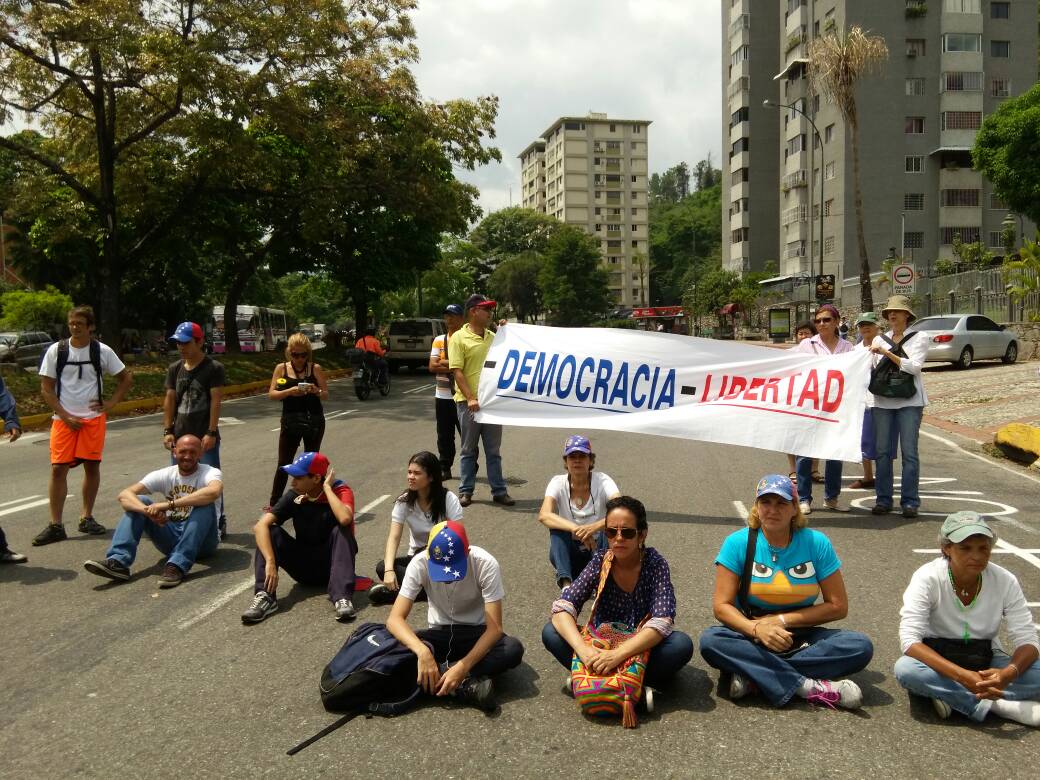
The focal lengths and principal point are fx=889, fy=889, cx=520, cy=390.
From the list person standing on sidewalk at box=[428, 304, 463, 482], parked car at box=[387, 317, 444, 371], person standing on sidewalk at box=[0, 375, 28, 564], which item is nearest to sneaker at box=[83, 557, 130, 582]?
person standing on sidewalk at box=[0, 375, 28, 564]

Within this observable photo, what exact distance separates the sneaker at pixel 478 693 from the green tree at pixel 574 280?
296ft

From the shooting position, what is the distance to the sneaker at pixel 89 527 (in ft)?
25.6

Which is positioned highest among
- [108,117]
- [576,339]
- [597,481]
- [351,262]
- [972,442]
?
[108,117]

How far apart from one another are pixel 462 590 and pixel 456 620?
16 cm

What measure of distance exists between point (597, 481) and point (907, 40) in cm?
6101

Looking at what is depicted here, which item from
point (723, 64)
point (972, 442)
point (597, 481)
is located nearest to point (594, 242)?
point (723, 64)

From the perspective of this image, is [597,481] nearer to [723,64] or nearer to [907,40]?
[907,40]

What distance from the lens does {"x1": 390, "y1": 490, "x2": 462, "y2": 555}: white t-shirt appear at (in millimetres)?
5770

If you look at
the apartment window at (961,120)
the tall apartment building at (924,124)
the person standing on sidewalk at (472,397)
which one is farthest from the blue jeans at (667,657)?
the apartment window at (961,120)

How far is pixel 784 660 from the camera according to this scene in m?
4.34

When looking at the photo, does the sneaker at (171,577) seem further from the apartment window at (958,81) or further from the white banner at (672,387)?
the apartment window at (958,81)

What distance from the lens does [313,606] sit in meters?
5.85

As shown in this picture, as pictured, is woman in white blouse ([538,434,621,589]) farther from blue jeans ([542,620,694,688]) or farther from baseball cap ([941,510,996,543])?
baseball cap ([941,510,996,543])

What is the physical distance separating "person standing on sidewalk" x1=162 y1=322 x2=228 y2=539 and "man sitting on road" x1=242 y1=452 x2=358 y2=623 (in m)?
1.61
